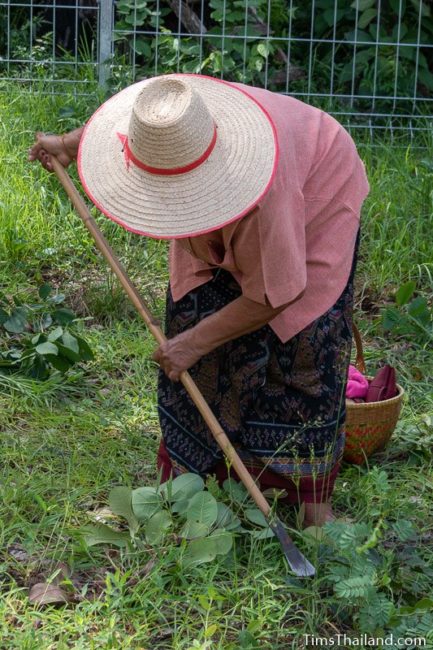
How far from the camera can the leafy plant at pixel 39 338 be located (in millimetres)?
3924

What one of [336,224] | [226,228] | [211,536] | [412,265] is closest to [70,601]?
[211,536]

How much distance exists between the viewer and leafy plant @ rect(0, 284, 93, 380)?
3.92m

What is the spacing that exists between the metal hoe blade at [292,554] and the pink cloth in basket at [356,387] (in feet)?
2.60

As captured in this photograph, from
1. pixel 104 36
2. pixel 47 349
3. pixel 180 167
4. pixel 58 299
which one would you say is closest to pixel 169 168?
pixel 180 167

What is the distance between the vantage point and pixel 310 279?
2904 millimetres

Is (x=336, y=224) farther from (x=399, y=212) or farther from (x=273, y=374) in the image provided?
(x=399, y=212)

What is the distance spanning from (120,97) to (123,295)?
182 cm

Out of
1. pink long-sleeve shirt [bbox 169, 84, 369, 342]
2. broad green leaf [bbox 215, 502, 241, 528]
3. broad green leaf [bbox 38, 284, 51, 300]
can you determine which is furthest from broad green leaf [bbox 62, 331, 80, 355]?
broad green leaf [bbox 215, 502, 241, 528]

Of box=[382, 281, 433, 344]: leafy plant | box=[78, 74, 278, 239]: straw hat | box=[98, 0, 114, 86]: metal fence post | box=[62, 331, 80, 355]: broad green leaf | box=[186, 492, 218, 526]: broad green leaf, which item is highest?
box=[78, 74, 278, 239]: straw hat

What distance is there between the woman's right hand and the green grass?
3.13 feet

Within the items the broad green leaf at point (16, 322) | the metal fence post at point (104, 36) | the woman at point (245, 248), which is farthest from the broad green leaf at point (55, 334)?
the metal fence post at point (104, 36)

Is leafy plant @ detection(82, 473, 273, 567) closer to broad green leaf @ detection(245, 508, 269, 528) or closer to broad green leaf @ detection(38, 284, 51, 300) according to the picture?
broad green leaf @ detection(245, 508, 269, 528)

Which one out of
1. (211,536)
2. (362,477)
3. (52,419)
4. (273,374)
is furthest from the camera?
(52,419)

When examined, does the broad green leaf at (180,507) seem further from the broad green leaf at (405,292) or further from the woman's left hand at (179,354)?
the broad green leaf at (405,292)
